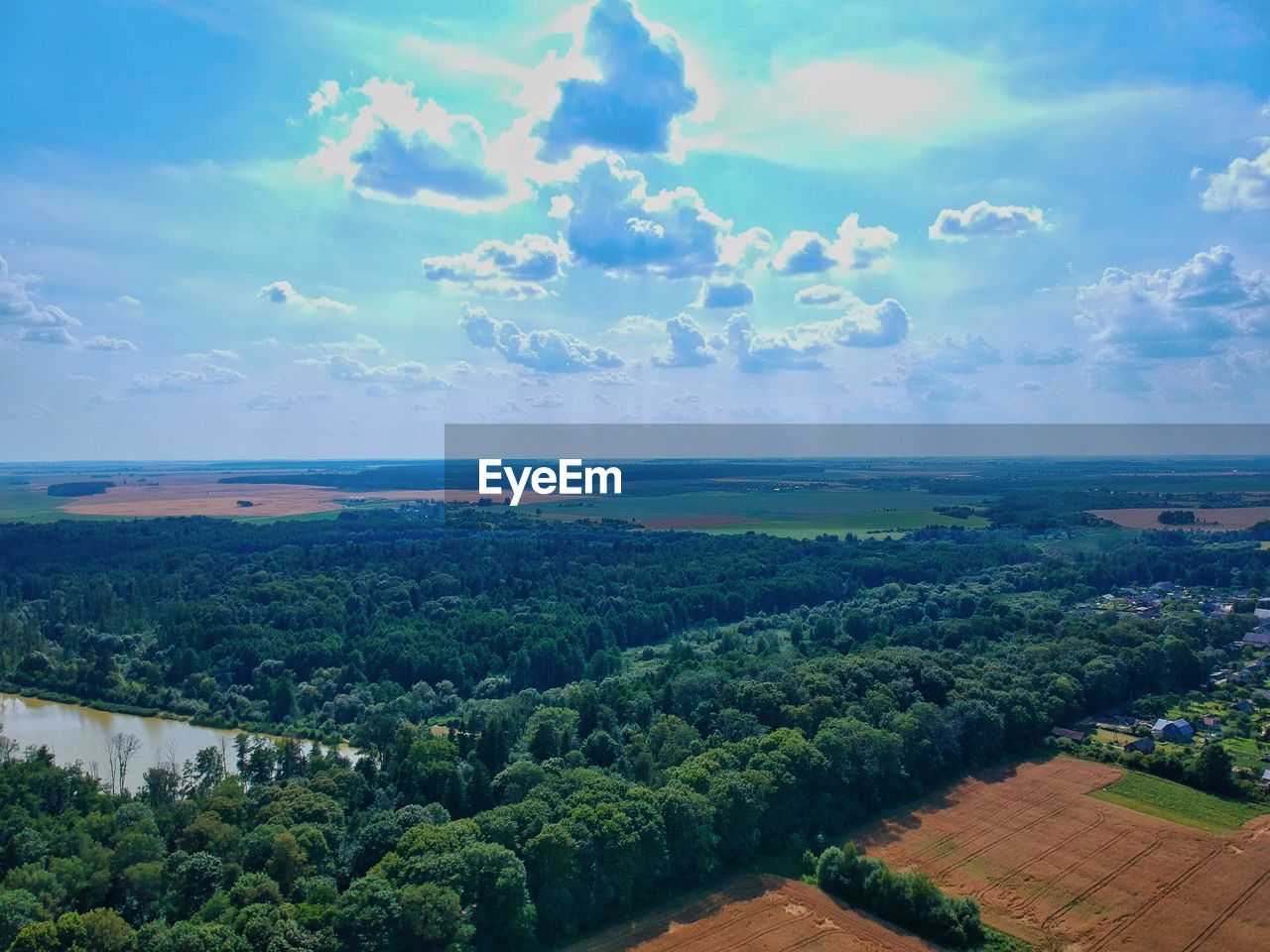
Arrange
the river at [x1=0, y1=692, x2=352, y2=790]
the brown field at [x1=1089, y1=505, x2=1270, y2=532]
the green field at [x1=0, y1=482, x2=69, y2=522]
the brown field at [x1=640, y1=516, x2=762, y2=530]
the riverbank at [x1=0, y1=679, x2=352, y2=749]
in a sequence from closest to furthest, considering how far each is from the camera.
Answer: the river at [x1=0, y1=692, x2=352, y2=790]
the riverbank at [x1=0, y1=679, x2=352, y2=749]
the brown field at [x1=1089, y1=505, x2=1270, y2=532]
the brown field at [x1=640, y1=516, x2=762, y2=530]
the green field at [x1=0, y1=482, x2=69, y2=522]

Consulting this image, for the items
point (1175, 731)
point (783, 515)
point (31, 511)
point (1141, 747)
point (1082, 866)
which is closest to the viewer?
point (1082, 866)

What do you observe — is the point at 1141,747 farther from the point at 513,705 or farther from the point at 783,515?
the point at 783,515

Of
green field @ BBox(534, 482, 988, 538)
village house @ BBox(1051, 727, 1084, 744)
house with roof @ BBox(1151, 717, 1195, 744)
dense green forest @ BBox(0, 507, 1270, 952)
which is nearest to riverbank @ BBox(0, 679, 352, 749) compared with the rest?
dense green forest @ BBox(0, 507, 1270, 952)

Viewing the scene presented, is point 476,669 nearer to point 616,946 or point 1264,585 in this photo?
point 616,946

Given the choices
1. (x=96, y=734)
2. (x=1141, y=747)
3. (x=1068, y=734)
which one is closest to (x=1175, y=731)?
(x=1141, y=747)

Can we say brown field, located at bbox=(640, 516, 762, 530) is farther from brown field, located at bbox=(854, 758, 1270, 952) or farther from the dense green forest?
brown field, located at bbox=(854, 758, 1270, 952)
